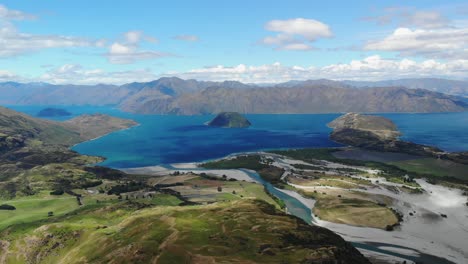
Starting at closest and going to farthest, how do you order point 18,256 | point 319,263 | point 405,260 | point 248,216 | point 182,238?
point 319,263 → point 182,238 → point 18,256 → point 405,260 → point 248,216

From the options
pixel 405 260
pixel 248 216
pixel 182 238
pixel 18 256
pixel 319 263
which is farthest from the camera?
pixel 248 216

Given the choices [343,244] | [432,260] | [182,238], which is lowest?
[432,260]

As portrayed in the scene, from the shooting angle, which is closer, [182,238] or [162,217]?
[182,238]

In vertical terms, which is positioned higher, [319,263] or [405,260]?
[319,263]

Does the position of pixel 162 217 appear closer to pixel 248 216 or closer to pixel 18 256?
pixel 248 216

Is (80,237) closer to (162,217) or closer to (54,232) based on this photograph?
(54,232)

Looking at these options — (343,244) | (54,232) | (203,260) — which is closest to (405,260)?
(343,244)
